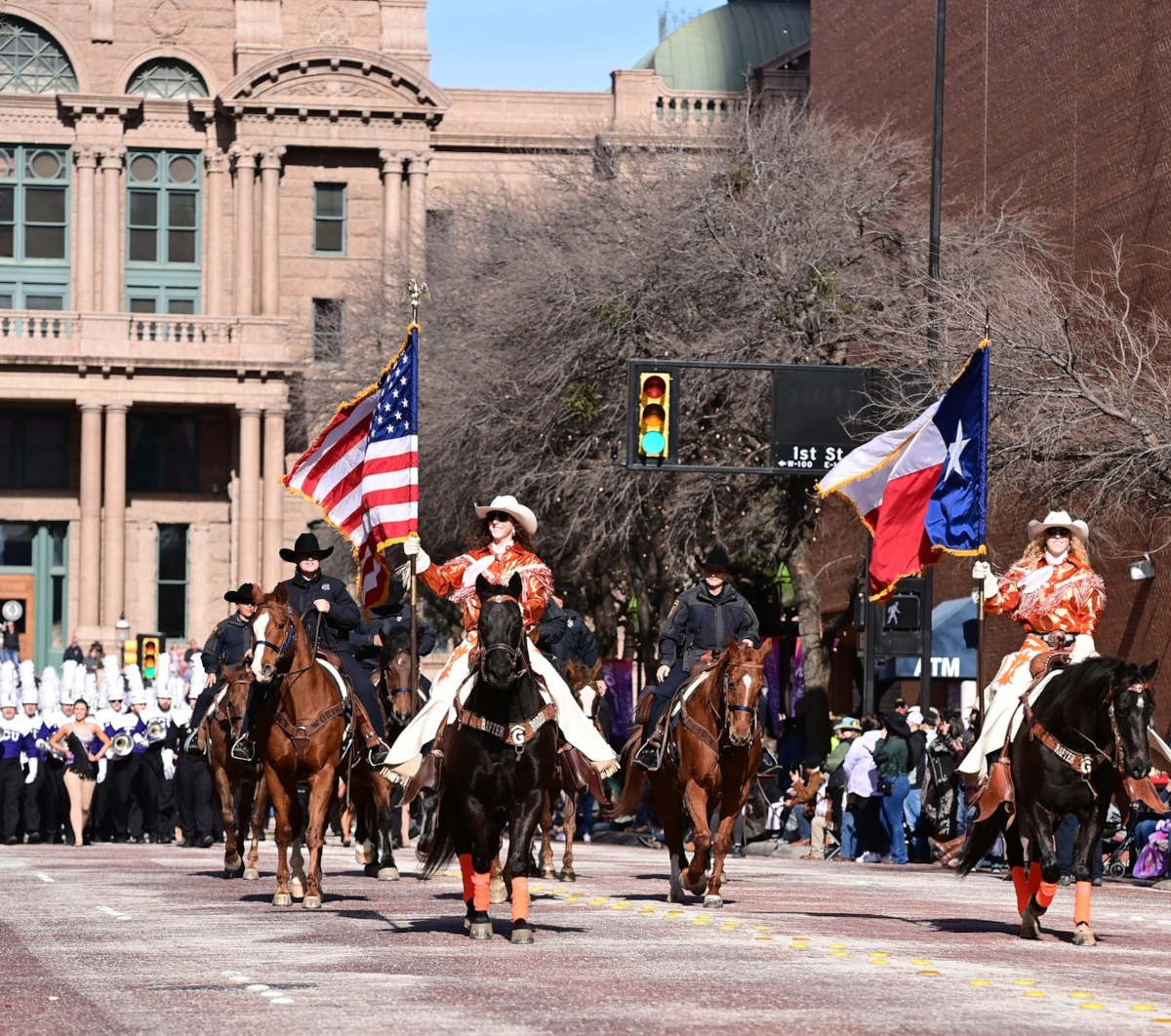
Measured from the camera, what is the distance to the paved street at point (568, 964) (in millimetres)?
11672

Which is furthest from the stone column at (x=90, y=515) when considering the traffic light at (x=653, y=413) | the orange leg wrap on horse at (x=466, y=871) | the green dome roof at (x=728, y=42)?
the orange leg wrap on horse at (x=466, y=871)

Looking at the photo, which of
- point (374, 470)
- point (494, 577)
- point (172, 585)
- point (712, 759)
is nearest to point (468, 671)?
point (494, 577)

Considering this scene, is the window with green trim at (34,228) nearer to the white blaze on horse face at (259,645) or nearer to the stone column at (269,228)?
the stone column at (269,228)

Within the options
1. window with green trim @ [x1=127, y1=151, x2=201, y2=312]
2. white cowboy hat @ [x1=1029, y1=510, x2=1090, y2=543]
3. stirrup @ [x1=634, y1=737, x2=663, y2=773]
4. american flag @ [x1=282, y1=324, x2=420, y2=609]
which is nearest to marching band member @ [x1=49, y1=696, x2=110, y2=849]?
american flag @ [x1=282, y1=324, x2=420, y2=609]

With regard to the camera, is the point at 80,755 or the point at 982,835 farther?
the point at 80,755

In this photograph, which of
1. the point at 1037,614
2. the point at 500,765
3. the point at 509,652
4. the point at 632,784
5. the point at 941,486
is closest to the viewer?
the point at 509,652

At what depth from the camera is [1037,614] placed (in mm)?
17156

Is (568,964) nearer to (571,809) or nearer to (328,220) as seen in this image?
(571,809)

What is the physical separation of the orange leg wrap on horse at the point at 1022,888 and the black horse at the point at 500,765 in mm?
3163

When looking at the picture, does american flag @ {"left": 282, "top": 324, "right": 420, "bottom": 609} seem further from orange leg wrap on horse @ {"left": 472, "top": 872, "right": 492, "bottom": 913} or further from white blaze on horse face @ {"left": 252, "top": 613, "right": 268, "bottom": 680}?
orange leg wrap on horse @ {"left": 472, "top": 872, "right": 492, "bottom": 913}

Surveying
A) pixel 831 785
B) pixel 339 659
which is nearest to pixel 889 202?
pixel 831 785

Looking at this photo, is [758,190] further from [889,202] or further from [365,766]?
[365,766]

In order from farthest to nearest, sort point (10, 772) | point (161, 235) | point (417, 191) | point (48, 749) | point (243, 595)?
1. point (161, 235)
2. point (417, 191)
3. point (48, 749)
4. point (10, 772)
5. point (243, 595)

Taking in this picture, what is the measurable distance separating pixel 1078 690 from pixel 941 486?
208 inches
